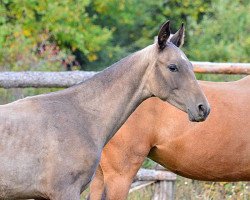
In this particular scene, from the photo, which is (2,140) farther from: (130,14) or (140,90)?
(130,14)

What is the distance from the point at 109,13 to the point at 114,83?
1352cm

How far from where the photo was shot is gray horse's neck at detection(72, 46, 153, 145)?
625 centimetres

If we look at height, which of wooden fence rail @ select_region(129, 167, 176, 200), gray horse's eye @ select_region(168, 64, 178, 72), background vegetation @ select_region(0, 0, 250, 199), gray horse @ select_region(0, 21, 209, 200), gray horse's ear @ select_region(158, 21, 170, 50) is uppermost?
gray horse's ear @ select_region(158, 21, 170, 50)

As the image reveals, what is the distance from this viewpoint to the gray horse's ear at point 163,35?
19.8ft

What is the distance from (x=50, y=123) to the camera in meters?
6.00

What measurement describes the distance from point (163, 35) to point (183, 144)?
1.66 meters

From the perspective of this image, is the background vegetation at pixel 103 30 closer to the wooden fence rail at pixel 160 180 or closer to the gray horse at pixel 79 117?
the wooden fence rail at pixel 160 180

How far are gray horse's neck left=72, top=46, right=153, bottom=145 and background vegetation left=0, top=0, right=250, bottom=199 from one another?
6.72 m

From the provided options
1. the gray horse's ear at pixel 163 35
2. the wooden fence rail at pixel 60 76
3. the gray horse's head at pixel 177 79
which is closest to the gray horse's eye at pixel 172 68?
the gray horse's head at pixel 177 79

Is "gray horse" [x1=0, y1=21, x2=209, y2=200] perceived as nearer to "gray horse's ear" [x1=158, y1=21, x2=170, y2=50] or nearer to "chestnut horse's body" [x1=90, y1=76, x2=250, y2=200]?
"gray horse's ear" [x1=158, y1=21, x2=170, y2=50]

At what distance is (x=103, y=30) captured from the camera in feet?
59.8

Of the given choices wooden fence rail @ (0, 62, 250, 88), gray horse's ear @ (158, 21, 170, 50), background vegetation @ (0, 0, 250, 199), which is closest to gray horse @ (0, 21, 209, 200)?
gray horse's ear @ (158, 21, 170, 50)

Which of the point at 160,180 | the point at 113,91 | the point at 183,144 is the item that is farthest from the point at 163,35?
the point at 160,180

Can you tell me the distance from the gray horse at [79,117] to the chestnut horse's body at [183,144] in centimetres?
111
